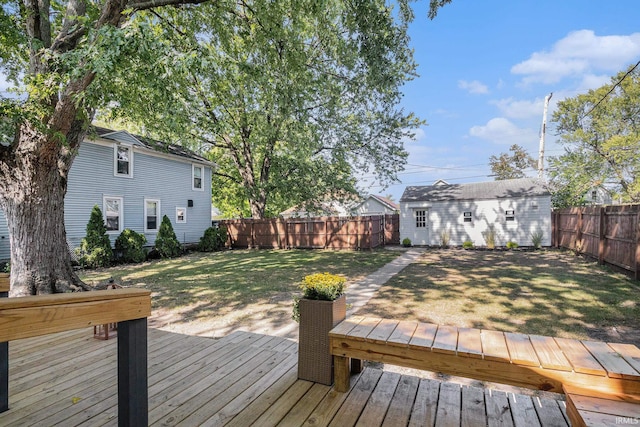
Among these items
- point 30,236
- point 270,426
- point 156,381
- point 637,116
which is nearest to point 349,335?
point 270,426

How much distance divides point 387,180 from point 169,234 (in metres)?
10.1

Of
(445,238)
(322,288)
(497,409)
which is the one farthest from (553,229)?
(322,288)

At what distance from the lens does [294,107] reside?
30.0ft

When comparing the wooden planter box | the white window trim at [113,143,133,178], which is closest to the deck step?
the wooden planter box

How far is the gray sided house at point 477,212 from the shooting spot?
1506 cm

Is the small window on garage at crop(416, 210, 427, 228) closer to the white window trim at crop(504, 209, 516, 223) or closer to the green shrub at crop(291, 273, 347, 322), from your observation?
the white window trim at crop(504, 209, 516, 223)

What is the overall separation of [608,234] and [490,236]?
7.09m

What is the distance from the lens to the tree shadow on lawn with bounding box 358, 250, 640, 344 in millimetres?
4352

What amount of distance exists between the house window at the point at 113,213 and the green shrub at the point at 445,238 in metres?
15.1

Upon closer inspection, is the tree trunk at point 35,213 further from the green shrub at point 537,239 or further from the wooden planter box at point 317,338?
the green shrub at point 537,239

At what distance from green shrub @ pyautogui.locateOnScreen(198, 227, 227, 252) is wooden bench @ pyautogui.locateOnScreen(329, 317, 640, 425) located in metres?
14.5

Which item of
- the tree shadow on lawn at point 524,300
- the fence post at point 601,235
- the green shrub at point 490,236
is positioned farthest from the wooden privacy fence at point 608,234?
the green shrub at point 490,236

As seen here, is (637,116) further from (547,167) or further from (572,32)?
(572,32)

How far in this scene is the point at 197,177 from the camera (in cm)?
1689
